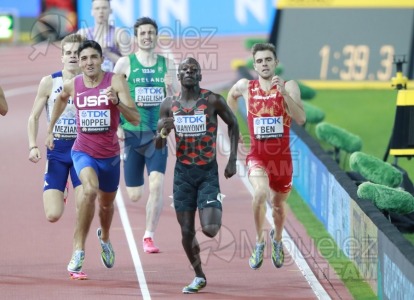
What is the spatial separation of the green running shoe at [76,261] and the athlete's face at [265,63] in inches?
98.5

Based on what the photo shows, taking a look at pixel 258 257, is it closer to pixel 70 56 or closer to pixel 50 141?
pixel 50 141

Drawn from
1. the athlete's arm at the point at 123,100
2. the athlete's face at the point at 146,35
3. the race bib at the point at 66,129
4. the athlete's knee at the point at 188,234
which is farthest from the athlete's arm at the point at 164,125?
the athlete's face at the point at 146,35

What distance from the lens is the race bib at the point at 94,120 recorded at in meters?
13.1

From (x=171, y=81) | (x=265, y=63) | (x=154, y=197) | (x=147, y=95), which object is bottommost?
(x=154, y=197)

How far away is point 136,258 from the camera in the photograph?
48.5ft

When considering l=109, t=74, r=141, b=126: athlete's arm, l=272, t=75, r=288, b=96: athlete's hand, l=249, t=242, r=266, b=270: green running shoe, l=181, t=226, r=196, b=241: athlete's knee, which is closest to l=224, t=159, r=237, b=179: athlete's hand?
l=181, t=226, r=196, b=241: athlete's knee

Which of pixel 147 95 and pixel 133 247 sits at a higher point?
pixel 147 95

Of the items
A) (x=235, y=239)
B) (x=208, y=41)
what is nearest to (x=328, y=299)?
(x=235, y=239)

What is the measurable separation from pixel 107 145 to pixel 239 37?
29.0 meters

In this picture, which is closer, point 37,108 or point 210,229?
point 210,229

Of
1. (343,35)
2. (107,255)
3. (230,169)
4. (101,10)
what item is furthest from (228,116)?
(343,35)

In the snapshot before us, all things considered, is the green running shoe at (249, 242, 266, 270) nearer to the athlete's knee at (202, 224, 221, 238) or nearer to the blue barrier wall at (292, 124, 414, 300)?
the blue barrier wall at (292, 124, 414, 300)

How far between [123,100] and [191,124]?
0.70 metres

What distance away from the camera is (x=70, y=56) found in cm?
1381
